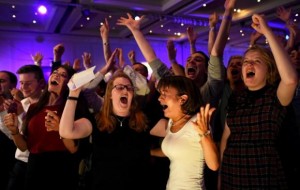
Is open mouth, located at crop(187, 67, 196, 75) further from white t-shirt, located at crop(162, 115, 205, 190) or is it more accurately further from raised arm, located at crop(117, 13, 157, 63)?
white t-shirt, located at crop(162, 115, 205, 190)

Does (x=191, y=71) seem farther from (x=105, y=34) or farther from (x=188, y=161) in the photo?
(x=188, y=161)

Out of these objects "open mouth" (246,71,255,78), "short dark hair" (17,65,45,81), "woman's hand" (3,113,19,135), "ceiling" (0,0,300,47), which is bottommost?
"woman's hand" (3,113,19,135)

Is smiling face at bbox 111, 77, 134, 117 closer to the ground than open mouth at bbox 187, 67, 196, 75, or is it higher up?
closer to the ground

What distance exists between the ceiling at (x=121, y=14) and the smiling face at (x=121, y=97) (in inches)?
177

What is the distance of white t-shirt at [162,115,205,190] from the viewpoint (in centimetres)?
161

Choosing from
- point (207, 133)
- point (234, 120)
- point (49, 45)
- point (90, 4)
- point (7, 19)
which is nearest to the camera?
point (207, 133)

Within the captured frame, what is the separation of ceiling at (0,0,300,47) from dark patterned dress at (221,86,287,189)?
15.4 feet

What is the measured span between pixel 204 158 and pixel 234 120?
0.30 meters

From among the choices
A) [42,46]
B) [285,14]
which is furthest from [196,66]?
[42,46]

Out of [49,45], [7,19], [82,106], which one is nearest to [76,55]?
[49,45]

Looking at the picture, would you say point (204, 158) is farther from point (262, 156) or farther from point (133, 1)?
point (133, 1)

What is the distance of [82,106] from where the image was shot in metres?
2.04

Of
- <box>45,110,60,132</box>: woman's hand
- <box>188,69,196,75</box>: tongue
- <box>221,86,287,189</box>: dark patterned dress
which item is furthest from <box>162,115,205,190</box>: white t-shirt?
<box>188,69,196,75</box>: tongue

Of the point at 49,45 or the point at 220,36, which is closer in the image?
the point at 220,36
